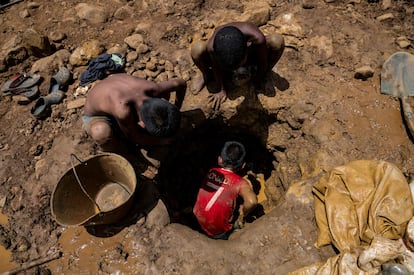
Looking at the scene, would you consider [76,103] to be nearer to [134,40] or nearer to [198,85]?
[134,40]

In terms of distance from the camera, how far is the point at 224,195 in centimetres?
327

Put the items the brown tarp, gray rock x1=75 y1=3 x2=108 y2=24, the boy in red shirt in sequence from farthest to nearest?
gray rock x1=75 y1=3 x2=108 y2=24 → the boy in red shirt → the brown tarp

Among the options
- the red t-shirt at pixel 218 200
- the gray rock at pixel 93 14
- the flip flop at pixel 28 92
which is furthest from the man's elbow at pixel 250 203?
the gray rock at pixel 93 14

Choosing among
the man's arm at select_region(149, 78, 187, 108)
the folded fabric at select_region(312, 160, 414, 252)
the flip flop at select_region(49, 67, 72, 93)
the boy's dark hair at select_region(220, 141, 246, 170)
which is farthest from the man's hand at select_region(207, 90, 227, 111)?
the flip flop at select_region(49, 67, 72, 93)

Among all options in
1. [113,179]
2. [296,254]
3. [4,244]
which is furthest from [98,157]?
[296,254]

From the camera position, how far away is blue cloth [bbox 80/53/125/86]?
3.83m

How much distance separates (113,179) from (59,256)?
0.85 metres

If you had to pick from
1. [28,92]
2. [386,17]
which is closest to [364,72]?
[386,17]

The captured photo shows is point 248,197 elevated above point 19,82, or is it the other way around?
point 19,82

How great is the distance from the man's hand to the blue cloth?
113 cm

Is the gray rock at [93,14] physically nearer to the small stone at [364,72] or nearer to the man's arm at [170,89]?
the man's arm at [170,89]

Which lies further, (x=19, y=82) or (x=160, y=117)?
(x=19, y=82)

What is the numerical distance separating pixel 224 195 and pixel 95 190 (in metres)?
1.30

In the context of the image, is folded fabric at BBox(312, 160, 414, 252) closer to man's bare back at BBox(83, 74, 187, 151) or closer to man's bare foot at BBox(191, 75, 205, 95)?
man's bare back at BBox(83, 74, 187, 151)
